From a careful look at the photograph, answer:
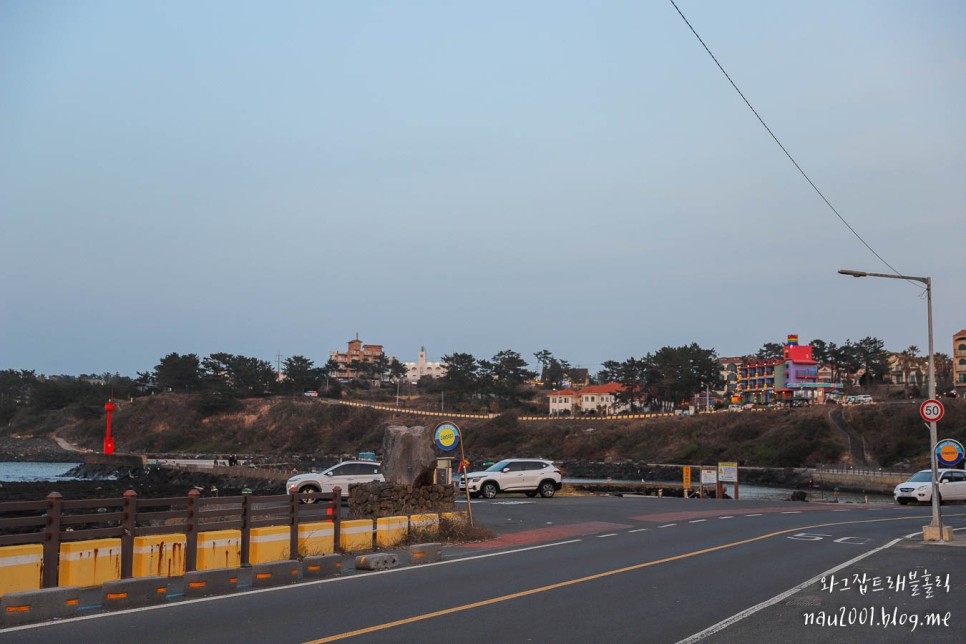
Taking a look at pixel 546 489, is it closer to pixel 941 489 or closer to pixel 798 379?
pixel 941 489

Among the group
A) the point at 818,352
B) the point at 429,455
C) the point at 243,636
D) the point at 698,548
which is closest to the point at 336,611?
the point at 243,636

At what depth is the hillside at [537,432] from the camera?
9006 cm

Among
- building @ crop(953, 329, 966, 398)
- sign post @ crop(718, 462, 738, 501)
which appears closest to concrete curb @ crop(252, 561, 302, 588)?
sign post @ crop(718, 462, 738, 501)

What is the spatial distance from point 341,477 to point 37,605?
22821 millimetres

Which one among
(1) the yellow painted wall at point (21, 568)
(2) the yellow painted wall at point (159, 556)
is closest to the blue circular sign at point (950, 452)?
(2) the yellow painted wall at point (159, 556)

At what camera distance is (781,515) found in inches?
1146

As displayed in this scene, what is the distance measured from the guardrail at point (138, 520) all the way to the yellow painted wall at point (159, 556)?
0.29ft

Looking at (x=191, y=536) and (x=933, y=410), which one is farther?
(x=933, y=410)

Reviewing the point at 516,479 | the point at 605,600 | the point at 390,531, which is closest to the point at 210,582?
the point at 605,600

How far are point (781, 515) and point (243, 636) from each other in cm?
2395

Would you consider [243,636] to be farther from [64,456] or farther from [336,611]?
[64,456]

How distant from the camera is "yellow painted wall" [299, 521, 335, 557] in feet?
52.5

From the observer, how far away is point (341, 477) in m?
32.6

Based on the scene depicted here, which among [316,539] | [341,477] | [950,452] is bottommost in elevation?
[341,477]
